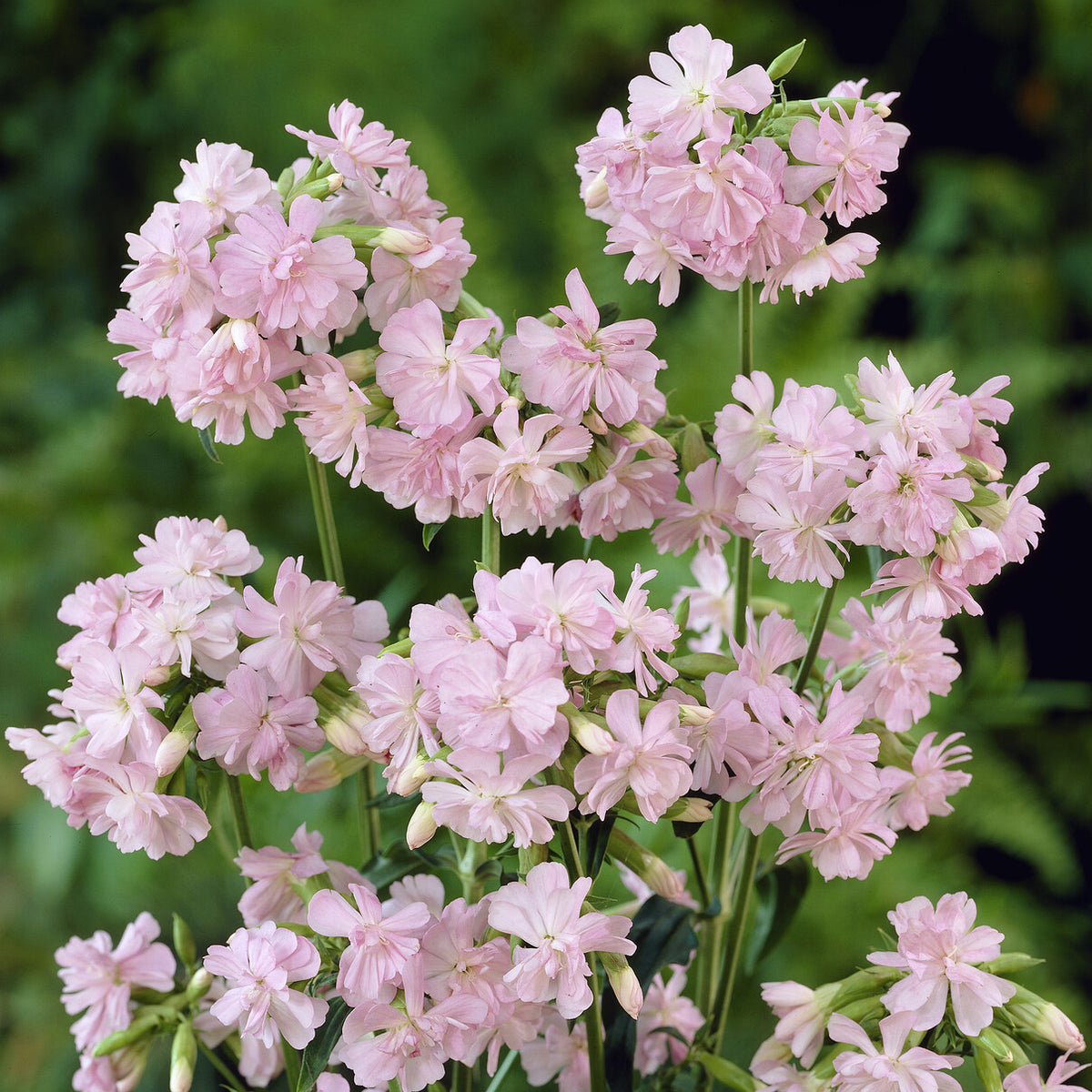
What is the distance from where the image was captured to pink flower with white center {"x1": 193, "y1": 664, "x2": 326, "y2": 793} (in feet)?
1.38

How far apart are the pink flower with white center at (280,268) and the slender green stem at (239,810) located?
0.17m

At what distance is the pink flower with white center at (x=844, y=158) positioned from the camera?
1.39ft

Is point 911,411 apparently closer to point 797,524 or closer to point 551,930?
point 797,524

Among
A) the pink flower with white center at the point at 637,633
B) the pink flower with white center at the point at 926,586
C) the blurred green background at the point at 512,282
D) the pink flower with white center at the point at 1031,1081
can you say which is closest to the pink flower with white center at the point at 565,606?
the pink flower with white center at the point at 637,633

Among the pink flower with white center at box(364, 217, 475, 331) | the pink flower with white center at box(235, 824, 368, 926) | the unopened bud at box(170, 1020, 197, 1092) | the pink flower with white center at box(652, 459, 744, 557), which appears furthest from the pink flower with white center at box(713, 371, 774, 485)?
the unopened bud at box(170, 1020, 197, 1092)

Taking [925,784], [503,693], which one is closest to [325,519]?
[503,693]

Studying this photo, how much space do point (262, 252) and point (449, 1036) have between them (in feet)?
0.89

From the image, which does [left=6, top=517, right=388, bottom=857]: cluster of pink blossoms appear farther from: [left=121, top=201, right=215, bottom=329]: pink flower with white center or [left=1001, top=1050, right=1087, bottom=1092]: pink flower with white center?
[left=1001, top=1050, right=1087, bottom=1092]: pink flower with white center

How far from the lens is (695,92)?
0.43 meters

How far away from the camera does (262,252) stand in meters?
0.42

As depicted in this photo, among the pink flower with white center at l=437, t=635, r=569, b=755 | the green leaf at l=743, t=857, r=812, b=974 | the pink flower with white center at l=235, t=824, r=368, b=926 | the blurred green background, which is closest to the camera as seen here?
the pink flower with white center at l=437, t=635, r=569, b=755

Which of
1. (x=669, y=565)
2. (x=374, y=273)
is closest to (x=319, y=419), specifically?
(x=374, y=273)

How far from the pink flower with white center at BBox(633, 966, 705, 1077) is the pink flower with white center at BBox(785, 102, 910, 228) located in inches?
13.2

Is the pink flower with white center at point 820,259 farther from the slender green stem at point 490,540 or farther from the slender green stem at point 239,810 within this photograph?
the slender green stem at point 239,810
